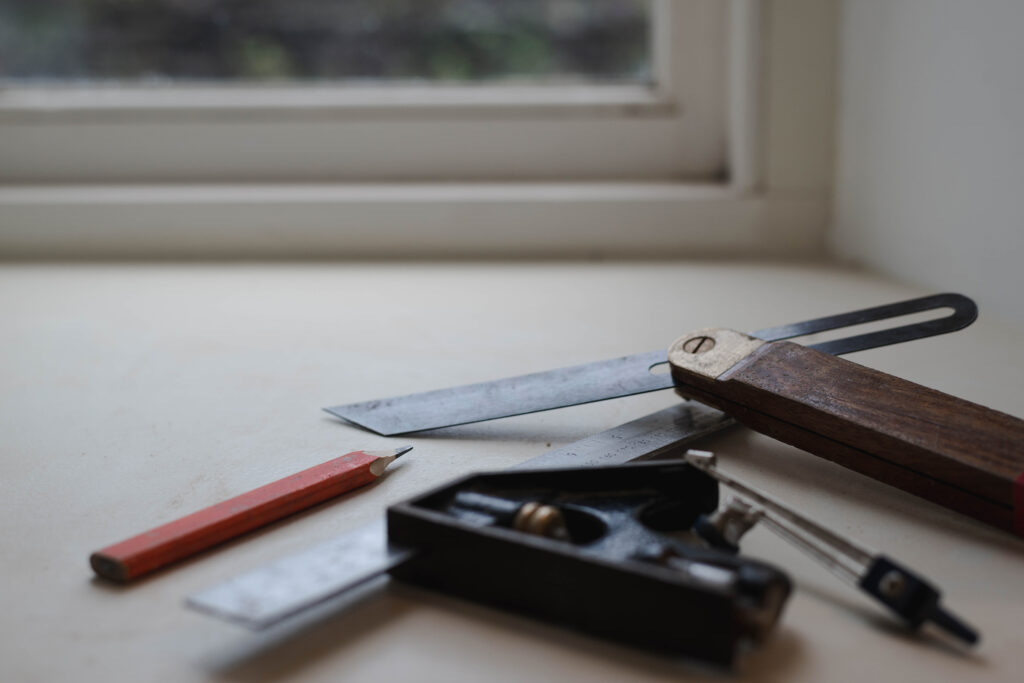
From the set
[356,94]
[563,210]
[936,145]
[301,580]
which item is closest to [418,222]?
[563,210]

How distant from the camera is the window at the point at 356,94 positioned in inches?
63.2

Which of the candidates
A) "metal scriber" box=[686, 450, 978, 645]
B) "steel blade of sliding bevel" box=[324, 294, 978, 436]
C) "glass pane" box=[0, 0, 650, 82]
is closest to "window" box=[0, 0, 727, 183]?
"glass pane" box=[0, 0, 650, 82]

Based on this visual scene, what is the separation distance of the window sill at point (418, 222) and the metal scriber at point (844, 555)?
3.15 feet

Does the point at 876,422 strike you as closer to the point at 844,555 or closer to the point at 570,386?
the point at 844,555

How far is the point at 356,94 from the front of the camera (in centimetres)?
169

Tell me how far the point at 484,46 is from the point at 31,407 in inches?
44.0

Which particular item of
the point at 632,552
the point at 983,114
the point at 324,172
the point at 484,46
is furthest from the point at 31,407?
the point at 484,46

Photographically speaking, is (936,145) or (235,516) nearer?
Result: (235,516)

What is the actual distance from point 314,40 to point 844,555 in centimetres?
151

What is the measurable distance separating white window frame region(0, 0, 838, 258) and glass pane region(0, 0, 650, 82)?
210 millimetres

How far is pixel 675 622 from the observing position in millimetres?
410

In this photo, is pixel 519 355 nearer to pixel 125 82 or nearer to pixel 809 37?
pixel 809 37

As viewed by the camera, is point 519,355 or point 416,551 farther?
point 519,355

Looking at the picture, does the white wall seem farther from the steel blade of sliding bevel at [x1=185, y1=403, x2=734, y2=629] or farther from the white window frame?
the steel blade of sliding bevel at [x1=185, y1=403, x2=734, y2=629]
